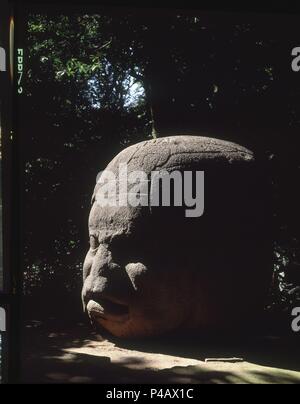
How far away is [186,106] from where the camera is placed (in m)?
6.50

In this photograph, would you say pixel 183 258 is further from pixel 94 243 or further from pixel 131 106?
pixel 131 106

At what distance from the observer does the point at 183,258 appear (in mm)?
4289

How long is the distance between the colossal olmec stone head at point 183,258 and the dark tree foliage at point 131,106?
5.62 feet

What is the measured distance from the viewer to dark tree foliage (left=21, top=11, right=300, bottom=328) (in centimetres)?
624

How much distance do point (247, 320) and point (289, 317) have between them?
4.63 feet

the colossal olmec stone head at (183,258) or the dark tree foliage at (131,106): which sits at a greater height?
the dark tree foliage at (131,106)

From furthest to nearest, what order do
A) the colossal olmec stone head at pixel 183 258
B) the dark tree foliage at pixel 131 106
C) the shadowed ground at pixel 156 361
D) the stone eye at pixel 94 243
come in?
the dark tree foliage at pixel 131 106, the stone eye at pixel 94 243, the colossal olmec stone head at pixel 183 258, the shadowed ground at pixel 156 361

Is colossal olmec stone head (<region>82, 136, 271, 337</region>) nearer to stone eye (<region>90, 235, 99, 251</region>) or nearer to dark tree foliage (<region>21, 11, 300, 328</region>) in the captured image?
stone eye (<region>90, 235, 99, 251</region>)

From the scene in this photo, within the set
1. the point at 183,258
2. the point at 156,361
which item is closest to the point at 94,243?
the point at 183,258

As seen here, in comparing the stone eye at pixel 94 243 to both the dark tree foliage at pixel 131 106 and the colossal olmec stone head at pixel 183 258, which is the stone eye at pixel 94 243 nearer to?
the colossal olmec stone head at pixel 183 258

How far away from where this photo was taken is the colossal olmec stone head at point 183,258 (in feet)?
14.0

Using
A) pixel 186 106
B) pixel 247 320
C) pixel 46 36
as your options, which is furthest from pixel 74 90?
pixel 247 320

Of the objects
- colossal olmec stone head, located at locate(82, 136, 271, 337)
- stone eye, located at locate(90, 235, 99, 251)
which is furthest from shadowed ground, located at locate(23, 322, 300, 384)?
stone eye, located at locate(90, 235, 99, 251)

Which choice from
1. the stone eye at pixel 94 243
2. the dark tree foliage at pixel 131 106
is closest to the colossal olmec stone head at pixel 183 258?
the stone eye at pixel 94 243
